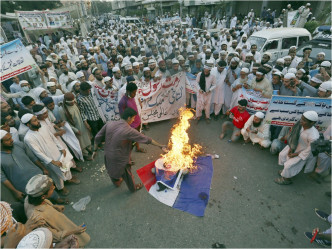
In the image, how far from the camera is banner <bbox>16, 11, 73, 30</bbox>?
14.3 metres

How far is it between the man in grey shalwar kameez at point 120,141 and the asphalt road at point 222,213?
2.94 feet

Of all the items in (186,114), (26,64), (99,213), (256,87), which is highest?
(26,64)

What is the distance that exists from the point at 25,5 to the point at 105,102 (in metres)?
41.5

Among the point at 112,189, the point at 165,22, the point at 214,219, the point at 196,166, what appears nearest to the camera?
the point at 214,219

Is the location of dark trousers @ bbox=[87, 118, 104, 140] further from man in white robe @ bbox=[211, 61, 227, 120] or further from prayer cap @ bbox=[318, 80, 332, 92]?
prayer cap @ bbox=[318, 80, 332, 92]

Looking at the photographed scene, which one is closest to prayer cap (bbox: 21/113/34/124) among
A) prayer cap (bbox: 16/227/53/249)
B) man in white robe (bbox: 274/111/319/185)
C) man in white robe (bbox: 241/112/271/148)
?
prayer cap (bbox: 16/227/53/249)

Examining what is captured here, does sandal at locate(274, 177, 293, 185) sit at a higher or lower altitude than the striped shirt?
lower

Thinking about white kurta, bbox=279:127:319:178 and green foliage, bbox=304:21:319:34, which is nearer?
white kurta, bbox=279:127:319:178

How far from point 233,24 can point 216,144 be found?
68.6ft

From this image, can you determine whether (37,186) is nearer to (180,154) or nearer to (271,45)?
(180,154)

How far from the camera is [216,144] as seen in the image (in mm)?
6422

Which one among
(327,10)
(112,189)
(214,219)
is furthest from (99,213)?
(327,10)

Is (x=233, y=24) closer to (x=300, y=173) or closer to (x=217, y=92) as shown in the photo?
(x=217, y=92)

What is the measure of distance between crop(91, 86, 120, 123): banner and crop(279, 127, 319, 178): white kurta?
218 inches
